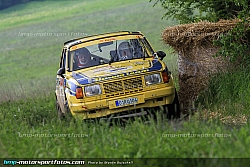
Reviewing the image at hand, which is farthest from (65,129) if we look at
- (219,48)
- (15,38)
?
(15,38)

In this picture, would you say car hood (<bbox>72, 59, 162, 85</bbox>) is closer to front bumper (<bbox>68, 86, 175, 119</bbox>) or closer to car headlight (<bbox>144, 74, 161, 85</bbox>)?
car headlight (<bbox>144, 74, 161, 85</bbox>)

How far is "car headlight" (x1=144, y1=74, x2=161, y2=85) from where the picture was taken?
12059mm

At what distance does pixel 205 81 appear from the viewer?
14.5 m

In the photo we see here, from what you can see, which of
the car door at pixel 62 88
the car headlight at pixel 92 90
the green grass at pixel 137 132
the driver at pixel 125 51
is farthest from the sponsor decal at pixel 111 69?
the green grass at pixel 137 132

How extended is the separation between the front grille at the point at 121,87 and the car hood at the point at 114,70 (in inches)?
5.0

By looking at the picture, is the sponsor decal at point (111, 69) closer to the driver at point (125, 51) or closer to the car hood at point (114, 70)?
the car hood at point (114, 70)

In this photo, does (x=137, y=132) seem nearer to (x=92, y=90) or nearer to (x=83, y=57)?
(x=92, y=90)

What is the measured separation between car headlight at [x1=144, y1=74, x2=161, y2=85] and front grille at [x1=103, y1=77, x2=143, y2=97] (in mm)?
199

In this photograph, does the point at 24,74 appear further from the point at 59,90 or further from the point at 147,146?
the point at 147,146

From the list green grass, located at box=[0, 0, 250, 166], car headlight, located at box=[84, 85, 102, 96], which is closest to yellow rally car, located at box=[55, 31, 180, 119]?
car headlight, located at box=[84, 85, 102, 96]

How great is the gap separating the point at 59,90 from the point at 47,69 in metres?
25.9

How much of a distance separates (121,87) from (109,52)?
178 centimetres

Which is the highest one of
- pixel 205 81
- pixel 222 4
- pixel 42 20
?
pixel 222 4

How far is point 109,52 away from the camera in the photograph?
13516mm
